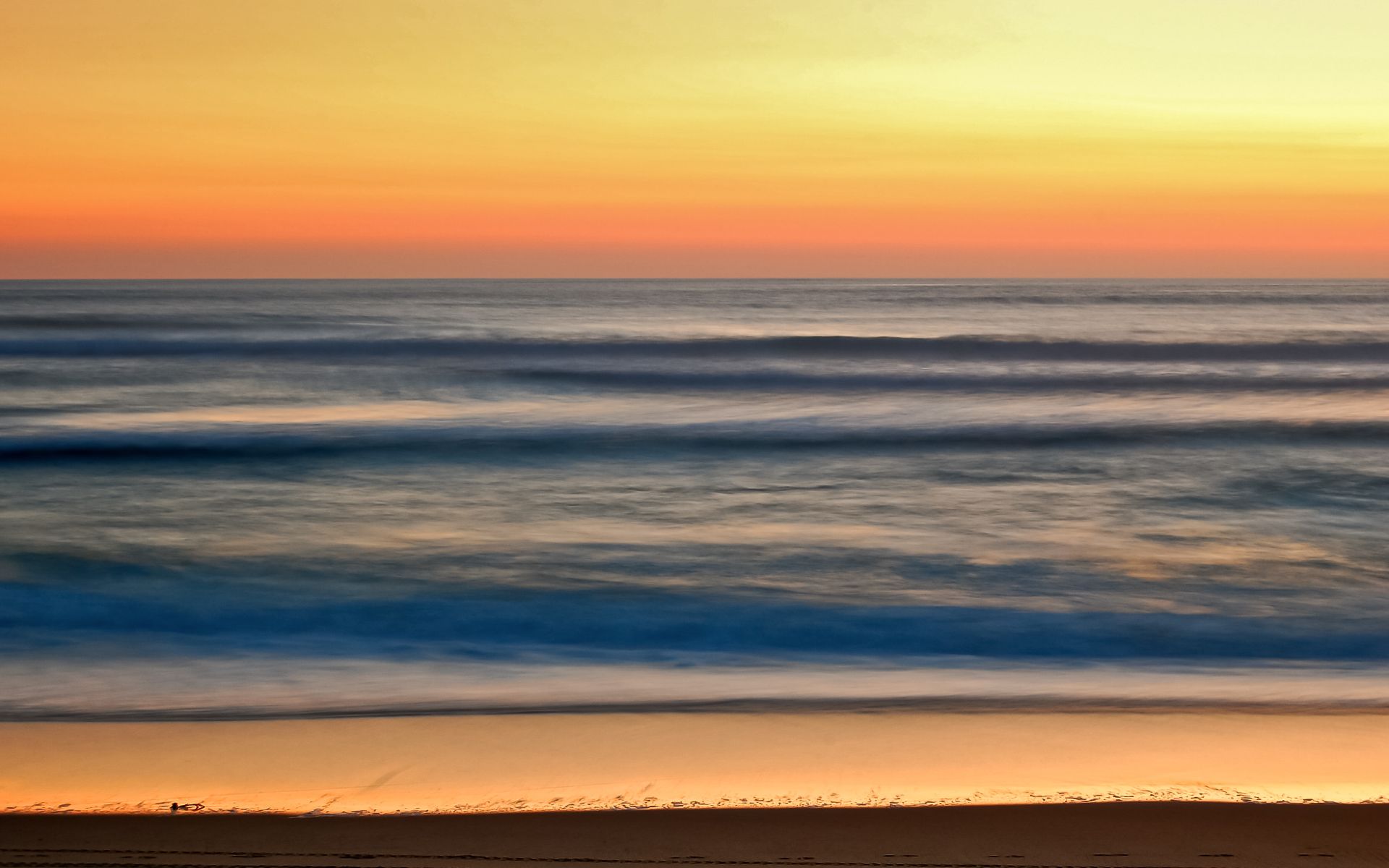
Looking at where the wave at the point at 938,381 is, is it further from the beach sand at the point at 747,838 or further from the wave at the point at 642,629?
the beach sand at the point at 747,838

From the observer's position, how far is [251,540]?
769 centimetres

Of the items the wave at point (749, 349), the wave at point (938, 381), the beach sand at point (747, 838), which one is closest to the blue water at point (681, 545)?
the wave at point (938, 381)

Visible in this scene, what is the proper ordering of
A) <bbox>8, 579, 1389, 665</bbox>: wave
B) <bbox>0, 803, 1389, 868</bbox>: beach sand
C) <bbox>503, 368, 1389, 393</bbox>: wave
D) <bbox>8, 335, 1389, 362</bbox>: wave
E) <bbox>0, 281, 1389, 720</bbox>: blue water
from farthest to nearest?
<bbox>8, 335, 1389, 362</bbox>: wave, <bbox>503, 368, 1389, 393</bbox>: wave, <bbox>8, 579, 1389, 665</bbox>: wave, <bbox>0, 281, 1389, 720</bbox>: blue water, <bbox>0, 803, 1389, 868</bbox>: beach sand

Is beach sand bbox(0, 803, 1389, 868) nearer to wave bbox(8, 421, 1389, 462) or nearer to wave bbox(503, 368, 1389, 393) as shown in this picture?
wave bbox(8, 421, 1389, 462)

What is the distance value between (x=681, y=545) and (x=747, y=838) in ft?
16.0

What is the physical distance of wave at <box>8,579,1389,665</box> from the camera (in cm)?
514

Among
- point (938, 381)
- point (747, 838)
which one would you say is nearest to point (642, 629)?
point (747, 838)

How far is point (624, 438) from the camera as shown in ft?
44.3

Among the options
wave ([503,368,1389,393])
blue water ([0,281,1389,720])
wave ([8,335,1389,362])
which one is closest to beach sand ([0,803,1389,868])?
blue water ([0,281,1389,720])

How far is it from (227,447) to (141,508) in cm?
328

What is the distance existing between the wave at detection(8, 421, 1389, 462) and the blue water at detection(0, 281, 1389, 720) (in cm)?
9

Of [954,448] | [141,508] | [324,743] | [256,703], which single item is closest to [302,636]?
[256,703]

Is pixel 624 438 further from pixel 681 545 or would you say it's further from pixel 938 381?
pixel 938 381

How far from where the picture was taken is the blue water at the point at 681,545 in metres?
4.68
